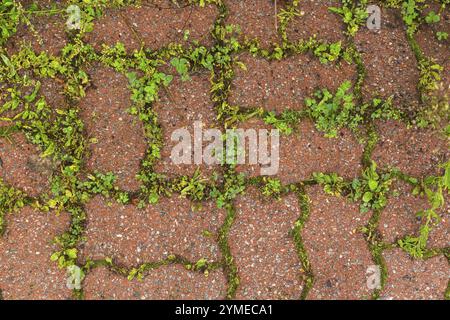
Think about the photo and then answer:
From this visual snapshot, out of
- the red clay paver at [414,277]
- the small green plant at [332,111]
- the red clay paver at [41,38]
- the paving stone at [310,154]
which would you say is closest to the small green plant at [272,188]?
the paving stone at [310,154]

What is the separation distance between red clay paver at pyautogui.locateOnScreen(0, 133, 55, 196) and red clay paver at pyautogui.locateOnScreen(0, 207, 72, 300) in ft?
0.50

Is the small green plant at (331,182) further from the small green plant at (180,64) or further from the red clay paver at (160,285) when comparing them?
the small green plant at (180,64)

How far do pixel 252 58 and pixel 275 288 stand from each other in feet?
4.73

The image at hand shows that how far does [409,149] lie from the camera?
365 centimetres

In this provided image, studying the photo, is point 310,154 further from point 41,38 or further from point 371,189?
point 41,38

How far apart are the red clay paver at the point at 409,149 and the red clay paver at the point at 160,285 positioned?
50.2 inches

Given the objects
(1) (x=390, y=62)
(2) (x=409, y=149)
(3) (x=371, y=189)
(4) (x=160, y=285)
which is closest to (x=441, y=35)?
(1) (x=390, y=62)

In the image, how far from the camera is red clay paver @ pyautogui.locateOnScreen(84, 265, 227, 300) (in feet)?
11.8

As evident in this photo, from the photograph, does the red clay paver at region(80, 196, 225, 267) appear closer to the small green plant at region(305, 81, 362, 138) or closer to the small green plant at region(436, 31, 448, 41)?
the small green plant at region(305, 81, 362, 138)

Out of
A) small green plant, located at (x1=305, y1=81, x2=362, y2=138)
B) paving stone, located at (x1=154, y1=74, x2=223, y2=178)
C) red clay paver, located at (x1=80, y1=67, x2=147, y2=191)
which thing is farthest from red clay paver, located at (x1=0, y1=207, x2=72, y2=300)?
small green plant, located at (x1=305, y1=81, x2=362, y2=138)

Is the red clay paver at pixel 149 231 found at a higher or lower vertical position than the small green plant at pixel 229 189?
lower

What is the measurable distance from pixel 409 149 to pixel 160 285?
1766 millimetres

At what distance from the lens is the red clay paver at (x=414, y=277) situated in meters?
3.65

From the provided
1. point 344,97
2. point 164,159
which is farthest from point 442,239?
point 164,159
